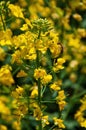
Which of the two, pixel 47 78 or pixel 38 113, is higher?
pixel 47 78

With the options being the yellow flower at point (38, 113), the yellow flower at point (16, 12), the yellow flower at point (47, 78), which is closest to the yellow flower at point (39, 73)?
the yellow flower at point (47, 78)

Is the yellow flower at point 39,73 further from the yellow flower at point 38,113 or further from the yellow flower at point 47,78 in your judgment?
the yellow flower at point 38,113

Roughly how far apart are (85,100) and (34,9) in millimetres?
1536

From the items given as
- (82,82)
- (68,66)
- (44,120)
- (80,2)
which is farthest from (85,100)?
(82,82)

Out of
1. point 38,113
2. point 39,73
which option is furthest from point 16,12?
point 38,113

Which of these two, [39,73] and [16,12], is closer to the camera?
[39,73]

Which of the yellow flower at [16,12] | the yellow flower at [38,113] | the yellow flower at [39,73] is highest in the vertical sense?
the yellow flower at [16,12]

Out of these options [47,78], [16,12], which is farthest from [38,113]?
[16,12]

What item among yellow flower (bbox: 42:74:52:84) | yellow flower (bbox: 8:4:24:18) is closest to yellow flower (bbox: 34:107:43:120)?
yellow flower (bbox: 42:74:52:84)

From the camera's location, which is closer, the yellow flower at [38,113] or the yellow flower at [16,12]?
the yellow flower at [38,113]

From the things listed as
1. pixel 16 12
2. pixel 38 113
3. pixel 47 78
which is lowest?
pixel 38 113

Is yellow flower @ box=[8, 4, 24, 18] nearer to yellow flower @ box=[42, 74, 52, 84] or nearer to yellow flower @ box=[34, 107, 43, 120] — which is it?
yellow flower @ box=[42, 74, 52, 84]

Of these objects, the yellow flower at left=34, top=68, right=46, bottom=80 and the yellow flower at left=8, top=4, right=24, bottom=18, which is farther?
the yellow flower at left=8, top=4, right=24, bottom=18

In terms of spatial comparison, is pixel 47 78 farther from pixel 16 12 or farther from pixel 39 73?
pixel 16 12
